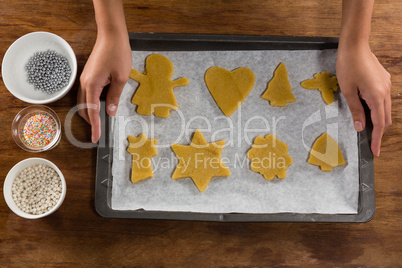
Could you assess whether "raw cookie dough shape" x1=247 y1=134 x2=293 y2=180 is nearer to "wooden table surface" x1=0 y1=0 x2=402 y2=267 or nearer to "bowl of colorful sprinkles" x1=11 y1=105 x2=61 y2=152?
"wooden table surface" x1=0 y1=0 x2=402 y2=267

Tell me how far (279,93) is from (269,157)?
0.63 ft

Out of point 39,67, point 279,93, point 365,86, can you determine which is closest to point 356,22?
point 365,86

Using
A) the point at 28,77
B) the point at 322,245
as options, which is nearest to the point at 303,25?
the point at 322,245

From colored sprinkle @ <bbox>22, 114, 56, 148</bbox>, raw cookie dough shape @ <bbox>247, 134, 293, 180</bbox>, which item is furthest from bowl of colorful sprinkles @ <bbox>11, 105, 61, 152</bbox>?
raw cookie dough shape @ <bbox>247, 134, 293, 180</bbox>

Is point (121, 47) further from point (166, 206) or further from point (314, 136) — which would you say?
point (314, 136)

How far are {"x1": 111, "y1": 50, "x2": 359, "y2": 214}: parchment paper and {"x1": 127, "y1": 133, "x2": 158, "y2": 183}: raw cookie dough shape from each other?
2 centimetres

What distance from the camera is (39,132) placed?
43.3 inches

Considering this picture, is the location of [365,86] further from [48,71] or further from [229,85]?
[48,71]

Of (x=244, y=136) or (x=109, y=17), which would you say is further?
(x=244, y=136)

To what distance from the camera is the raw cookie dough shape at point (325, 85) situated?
111 cm

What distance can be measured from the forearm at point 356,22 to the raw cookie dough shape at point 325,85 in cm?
10

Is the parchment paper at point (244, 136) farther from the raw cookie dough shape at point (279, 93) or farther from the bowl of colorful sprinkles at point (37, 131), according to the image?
the bowl of colorful sprinkles at point (37, 131)

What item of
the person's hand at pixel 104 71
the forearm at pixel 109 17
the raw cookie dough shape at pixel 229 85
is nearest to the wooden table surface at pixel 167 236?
the person's hand at pixel 104 71

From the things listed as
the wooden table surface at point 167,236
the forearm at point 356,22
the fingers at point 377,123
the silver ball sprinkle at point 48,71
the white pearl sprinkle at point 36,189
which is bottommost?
the wooden table surface at point 167,236
